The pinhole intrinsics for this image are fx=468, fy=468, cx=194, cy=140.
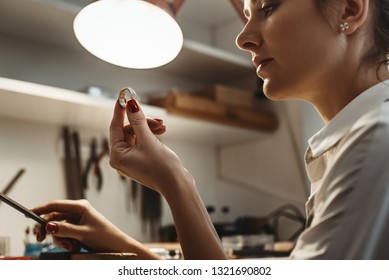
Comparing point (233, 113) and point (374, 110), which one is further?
point (233, 113)

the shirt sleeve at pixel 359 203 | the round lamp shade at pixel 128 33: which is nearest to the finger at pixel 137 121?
the round lamp shade at pixel 128 33

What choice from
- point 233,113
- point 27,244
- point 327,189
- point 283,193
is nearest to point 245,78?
point 233,113

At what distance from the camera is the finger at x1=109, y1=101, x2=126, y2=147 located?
0.65m

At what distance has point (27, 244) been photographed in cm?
113

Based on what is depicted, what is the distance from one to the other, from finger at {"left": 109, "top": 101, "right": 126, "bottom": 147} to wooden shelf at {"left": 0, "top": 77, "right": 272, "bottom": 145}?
0.71 m

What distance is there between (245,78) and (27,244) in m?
1.30

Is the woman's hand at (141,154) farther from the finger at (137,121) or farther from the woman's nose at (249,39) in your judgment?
the woman's nose at (249,39)

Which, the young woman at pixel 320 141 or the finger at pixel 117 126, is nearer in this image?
the young woman at pixel 320 141

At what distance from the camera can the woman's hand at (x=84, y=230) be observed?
702mm

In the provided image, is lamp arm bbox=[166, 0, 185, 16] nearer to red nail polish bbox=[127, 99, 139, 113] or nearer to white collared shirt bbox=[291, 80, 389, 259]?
red nail polish bbox=[127, 99, 139, 113]

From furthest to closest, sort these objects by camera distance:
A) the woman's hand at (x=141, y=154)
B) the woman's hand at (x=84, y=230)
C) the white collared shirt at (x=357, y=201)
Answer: the woman's hand at (x=84, y=230), the woman's hand at (x=141, y=154), the white collared shirt at (x=357, y=201)

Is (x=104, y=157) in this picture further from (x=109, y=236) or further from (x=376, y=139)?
(x=376, y=139)

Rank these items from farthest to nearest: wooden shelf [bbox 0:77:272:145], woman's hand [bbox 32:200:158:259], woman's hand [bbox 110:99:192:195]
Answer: wooden shelf [bbox 0:77:272:145], woman's hand [bbox 32:200:158:259], woman's hand [bbox 110:99:192:195]

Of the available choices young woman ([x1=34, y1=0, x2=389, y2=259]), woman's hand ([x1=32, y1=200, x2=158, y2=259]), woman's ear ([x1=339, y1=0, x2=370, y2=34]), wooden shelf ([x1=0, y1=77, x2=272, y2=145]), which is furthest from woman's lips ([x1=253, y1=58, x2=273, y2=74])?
wooden shelf ([x1=0, y1=77, x2=272, y2=145])
